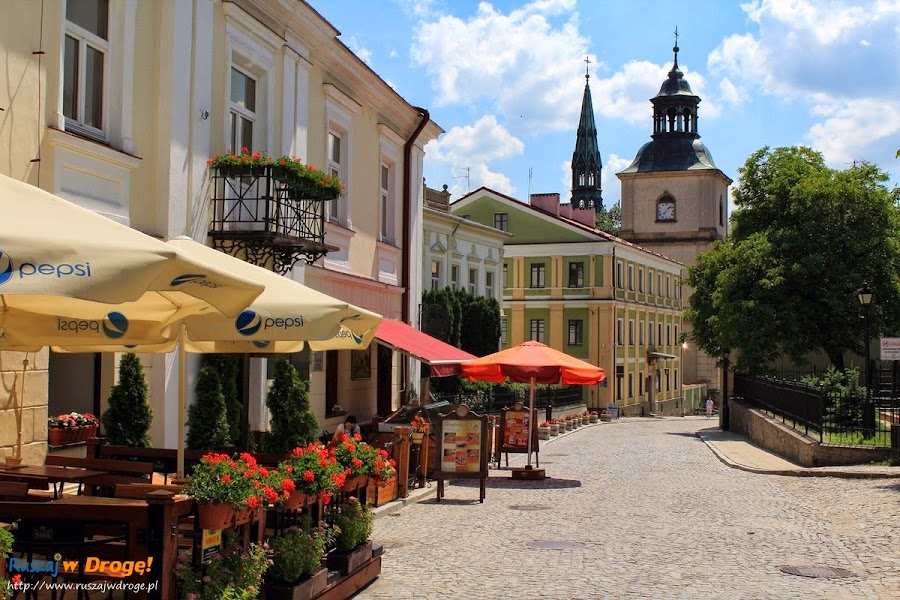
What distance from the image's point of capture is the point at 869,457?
1948cm

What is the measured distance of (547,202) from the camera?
63.0m

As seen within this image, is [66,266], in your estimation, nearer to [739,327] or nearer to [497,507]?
[497,507]

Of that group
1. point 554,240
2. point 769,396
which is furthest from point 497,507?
point 554,240

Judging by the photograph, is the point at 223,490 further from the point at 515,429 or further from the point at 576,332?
the point at 576,332

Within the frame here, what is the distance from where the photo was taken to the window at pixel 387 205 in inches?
886

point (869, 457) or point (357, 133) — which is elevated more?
point (357, 133)

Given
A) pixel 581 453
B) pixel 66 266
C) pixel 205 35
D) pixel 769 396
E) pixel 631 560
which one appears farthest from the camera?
pixel 769 396

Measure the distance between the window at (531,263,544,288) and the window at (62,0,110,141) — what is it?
49706mm

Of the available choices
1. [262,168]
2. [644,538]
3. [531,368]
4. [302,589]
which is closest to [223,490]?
[302,589]

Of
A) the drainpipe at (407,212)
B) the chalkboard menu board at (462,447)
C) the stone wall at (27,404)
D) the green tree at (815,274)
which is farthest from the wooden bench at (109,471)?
the green tree at (815,274)

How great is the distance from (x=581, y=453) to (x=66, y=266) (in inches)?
892

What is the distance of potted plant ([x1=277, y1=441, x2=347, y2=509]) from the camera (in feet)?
25.2

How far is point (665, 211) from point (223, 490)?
231 ft

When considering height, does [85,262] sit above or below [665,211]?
below
